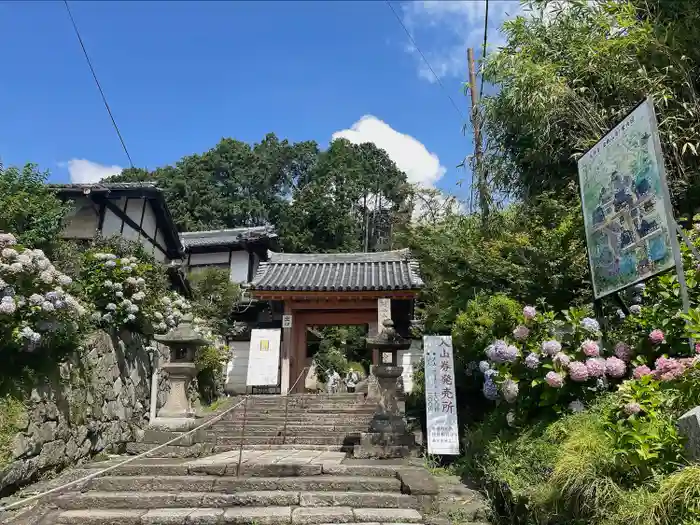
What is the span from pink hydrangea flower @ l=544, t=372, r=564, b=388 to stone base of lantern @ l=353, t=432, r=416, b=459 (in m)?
3.40

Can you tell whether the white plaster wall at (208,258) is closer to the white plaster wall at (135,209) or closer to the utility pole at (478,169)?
the white plaster wall at (135,209)

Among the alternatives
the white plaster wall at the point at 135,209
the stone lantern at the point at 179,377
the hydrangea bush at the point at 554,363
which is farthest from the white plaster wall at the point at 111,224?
the hydrangea bush at the point at 554,363

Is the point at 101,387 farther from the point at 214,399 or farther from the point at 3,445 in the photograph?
the point at 214,399

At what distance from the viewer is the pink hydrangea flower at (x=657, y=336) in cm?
450

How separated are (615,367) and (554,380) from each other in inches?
22.9

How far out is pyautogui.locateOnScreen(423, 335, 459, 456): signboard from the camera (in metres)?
7.71

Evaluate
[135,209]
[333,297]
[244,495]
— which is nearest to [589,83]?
[244,495]

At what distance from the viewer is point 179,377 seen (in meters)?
8.31

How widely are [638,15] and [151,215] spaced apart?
582 inches

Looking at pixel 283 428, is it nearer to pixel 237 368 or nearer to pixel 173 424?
pixel 173 424

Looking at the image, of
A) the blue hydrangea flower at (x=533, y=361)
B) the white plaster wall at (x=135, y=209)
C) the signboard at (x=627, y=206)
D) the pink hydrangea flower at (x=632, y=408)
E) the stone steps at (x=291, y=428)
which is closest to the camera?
the pink hydrangea flower at (x=632, y=408)

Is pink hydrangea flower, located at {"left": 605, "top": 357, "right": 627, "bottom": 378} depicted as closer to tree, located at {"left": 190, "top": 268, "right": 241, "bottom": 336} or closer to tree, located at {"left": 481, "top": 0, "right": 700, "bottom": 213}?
tree, located at {"left": 481, "top": 0, "right": 700, "bottom": 213}

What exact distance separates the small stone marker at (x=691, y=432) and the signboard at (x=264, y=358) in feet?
41.1

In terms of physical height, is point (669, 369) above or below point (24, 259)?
below
